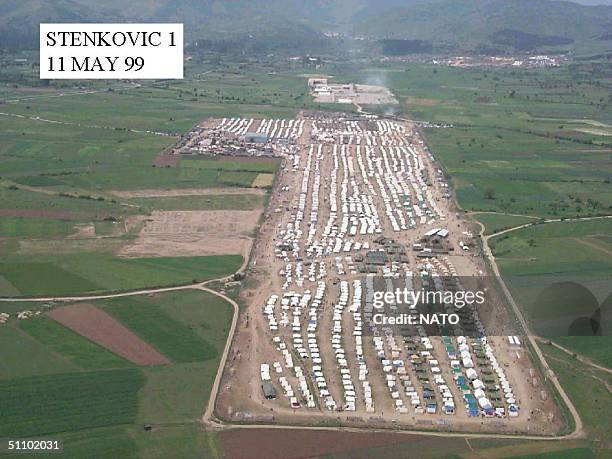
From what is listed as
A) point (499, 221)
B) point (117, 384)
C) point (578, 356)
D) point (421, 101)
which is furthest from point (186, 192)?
point (421, 101)

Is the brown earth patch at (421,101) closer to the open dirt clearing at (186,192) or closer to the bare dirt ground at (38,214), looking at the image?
the open dirt clearing at (186,192)

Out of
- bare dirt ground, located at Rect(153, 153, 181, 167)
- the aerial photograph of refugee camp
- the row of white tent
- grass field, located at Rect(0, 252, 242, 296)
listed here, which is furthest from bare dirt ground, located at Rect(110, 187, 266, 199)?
the row of white tent

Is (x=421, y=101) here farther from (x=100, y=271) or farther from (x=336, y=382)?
(x=336, y=382)

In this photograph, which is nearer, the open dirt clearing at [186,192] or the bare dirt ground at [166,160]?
the open dirt clearing at [186,192]

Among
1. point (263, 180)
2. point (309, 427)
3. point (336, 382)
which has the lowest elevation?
point (309, 427)

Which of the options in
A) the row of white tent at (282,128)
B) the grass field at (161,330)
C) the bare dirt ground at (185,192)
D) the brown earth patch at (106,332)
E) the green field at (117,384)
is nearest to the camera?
the green field at (117,384)

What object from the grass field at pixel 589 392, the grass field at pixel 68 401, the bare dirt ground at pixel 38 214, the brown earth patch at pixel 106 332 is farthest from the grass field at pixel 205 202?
the grass field at pixel 589 392

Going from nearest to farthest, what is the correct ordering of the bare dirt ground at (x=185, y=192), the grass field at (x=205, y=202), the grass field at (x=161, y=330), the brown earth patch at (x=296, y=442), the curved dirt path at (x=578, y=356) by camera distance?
the brown earth patch at (x=296, y=442) < the curved dirt path at (x=578, y=356) < the grass field at (x=161, y=330) < the grass field at (x=205, y=202) < the bare dirt ground at (x=185, y=192)
